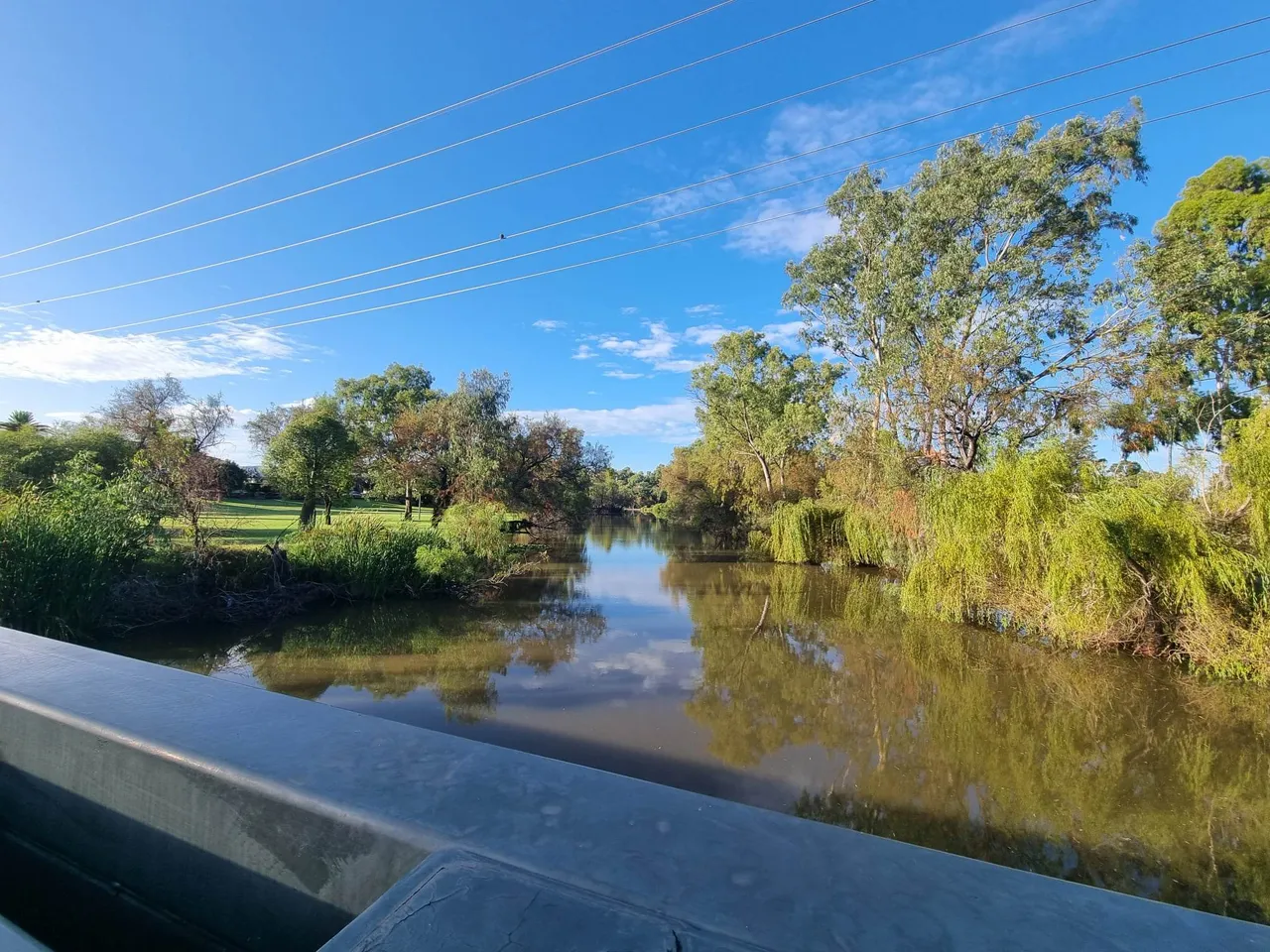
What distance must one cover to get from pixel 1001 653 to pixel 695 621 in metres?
4.84

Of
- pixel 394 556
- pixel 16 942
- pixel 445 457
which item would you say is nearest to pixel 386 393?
pixel 445 457

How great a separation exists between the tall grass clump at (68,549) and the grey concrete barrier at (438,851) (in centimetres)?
810

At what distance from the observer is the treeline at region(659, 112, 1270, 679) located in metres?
7.45

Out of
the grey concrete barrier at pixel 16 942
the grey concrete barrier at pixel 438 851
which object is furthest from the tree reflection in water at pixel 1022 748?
the grey concrete barrier at pixel 16 942

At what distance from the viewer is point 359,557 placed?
11.7 m

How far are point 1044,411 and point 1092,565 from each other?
29.7ft

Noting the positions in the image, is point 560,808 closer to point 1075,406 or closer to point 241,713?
point 241,713

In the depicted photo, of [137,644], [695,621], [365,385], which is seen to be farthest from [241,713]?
[365,385]

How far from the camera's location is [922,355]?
614 inches

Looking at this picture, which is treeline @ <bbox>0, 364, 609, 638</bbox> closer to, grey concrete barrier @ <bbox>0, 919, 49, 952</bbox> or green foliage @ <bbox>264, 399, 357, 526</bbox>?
green foliage @ <bbox>264, 399, 357, 526</bbox>

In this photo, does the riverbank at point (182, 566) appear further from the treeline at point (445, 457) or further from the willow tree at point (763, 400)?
the willow tree at point (763, 400)

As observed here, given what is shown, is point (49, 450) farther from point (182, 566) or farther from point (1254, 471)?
point (1254, 471)

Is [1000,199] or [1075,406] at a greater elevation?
[1000,199]

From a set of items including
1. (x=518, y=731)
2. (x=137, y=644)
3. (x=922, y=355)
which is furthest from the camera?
(x=922, y=355)
